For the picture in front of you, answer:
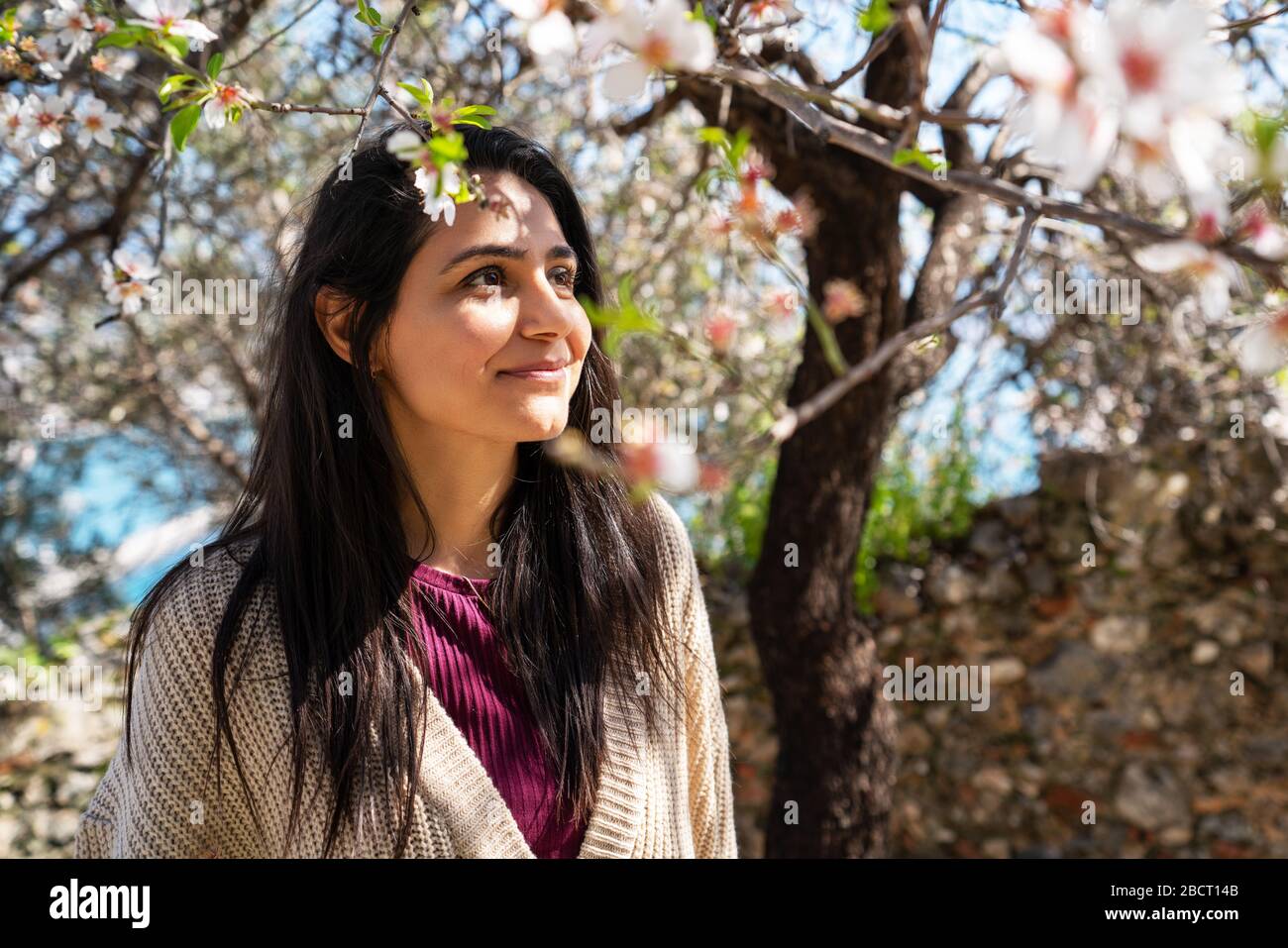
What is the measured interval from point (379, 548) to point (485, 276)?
392mm

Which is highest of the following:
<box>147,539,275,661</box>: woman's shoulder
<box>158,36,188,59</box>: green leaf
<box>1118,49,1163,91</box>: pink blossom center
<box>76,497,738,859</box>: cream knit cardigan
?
<box>158,36,188,59</box>: green leaf

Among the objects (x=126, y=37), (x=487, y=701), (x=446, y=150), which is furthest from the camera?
(x=487, y=701)

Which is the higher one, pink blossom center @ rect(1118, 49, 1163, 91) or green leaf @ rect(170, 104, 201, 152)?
green leaf @ rect(170, 104, 201, 152)

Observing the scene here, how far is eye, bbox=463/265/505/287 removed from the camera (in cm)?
147

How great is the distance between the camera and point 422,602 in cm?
157

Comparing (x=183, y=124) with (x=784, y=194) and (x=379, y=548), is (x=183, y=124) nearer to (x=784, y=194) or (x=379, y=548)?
(x=379, y=548)

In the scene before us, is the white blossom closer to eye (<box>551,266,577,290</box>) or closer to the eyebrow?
the eyebrow

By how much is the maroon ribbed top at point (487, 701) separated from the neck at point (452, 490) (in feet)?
0.16

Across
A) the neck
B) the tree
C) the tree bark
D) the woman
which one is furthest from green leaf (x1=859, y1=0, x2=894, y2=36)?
the tree bark

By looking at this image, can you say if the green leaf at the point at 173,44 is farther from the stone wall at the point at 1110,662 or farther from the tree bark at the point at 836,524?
the stone wall at the point at 1110,662

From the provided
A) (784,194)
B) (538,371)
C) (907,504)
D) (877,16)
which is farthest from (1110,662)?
(877,16)

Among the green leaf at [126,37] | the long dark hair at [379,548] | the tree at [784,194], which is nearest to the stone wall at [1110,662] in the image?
the tree at [784,194]

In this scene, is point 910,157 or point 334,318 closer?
point 910,157
